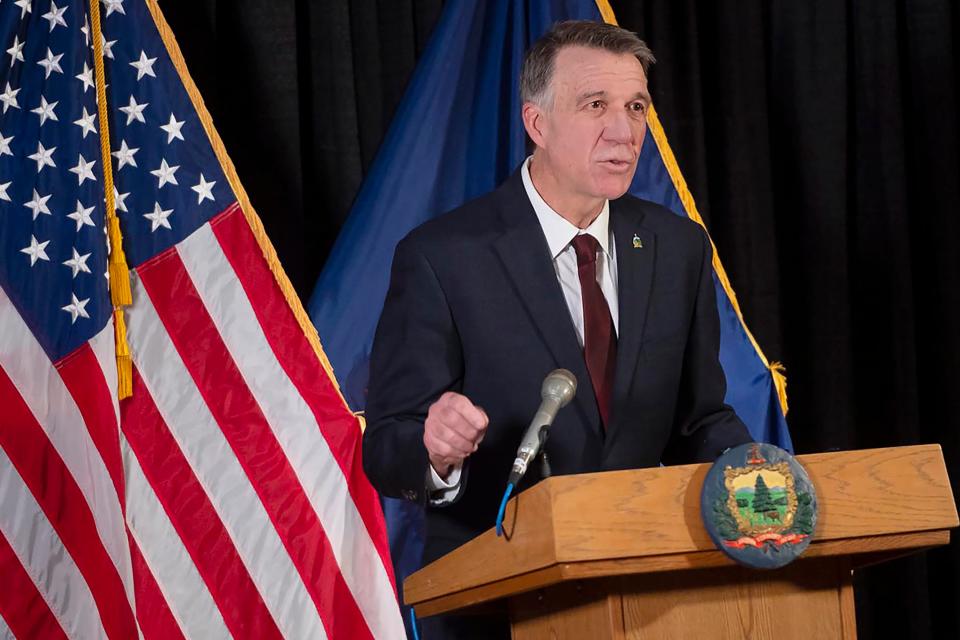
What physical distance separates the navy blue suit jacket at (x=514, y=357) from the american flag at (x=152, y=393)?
691 mm

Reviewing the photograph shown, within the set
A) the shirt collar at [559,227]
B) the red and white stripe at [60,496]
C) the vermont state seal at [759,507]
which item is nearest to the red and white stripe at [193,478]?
the red and white stripe at [60,496]

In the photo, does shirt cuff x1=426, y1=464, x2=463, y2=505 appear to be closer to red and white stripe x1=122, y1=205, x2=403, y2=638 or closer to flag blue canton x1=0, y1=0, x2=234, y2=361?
red and white stripe x1=122, y1=205, x2=403, y2=638

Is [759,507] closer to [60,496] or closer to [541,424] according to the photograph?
[541,424]

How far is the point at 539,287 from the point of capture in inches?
84.7

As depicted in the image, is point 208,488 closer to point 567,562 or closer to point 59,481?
point 59,481

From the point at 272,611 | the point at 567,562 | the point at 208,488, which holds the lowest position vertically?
the point at 272,611

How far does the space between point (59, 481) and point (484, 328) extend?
112 centimetres

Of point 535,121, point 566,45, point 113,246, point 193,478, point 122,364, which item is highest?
point 566,45

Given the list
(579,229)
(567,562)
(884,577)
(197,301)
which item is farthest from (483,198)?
(884,577)

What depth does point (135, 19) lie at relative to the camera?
2926mm

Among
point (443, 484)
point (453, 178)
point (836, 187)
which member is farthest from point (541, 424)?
point (836, 187)

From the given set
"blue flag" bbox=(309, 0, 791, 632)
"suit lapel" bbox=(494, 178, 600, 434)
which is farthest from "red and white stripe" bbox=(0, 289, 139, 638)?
"suit lapel" bbox=(494, 178, 600, 434)

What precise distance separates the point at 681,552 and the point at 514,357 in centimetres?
69

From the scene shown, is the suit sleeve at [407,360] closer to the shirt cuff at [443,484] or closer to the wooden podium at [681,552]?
the shirt cuff at [443,484]
